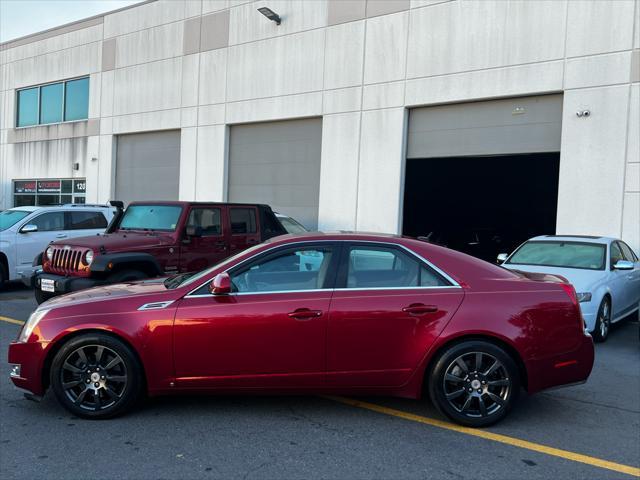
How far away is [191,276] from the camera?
17.4 feet

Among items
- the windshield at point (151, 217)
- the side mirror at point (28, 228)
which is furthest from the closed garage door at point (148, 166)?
the windshield at point (151, 217)

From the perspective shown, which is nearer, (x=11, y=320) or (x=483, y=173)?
(x=11, y=320)

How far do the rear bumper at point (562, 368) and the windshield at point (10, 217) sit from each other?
1066 centimetres

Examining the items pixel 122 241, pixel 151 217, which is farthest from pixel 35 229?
pixel 122 241

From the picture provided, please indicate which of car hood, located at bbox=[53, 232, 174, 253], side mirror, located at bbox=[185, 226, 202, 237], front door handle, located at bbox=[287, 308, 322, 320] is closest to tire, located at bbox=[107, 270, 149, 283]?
car hood, located at bbox=[53, 232, 174, 253]

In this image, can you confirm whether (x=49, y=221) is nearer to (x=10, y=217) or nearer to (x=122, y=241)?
(x=10, y=217)

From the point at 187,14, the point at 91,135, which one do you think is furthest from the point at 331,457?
the point at 91,135

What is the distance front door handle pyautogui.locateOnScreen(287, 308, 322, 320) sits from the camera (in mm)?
4719

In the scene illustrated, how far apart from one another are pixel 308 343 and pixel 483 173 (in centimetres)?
1987

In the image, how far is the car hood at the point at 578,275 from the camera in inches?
336

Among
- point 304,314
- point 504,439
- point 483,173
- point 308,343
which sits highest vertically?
point 483,173

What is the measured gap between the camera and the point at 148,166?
22.4 metres

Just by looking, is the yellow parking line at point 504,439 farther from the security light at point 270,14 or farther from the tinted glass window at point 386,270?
the security light at point 270,14

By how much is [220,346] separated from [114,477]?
4.02ft
